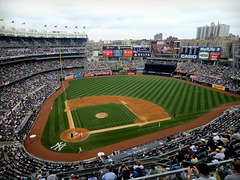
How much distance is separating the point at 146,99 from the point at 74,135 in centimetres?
2019

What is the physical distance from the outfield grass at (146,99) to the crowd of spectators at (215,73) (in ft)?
20.2

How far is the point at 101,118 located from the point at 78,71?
140 ft

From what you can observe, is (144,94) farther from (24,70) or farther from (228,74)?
(24,70)

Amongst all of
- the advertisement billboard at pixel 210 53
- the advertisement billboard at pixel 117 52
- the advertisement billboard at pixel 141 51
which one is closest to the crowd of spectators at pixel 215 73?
the advertisement billboard at pixel 210 53

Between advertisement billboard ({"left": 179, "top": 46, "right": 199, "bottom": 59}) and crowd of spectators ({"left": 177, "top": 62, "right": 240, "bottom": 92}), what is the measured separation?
3.43m

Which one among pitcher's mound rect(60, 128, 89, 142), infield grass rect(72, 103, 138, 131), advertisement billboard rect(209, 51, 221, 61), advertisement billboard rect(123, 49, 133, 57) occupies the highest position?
advertisement billboard rect(123, 49, 133, 57)

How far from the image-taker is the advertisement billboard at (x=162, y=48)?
6669cm

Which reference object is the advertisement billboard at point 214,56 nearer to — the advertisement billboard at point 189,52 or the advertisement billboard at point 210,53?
the advertisement billboard at point 210,53

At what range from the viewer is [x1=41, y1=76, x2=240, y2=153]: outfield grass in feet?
71.1

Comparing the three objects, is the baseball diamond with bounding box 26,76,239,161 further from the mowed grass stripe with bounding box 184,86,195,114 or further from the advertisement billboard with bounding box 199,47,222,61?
the advertisement billboard with bounding box 199,47,222,61

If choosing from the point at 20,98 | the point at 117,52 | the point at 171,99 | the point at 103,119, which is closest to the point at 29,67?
the point at 20,98

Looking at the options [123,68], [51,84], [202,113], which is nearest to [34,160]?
[202,113]


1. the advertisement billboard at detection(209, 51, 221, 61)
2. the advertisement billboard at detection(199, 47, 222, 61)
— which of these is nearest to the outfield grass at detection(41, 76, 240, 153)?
the advertisement billboard at detection(209, 51, 221, 61)

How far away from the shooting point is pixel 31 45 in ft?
193
